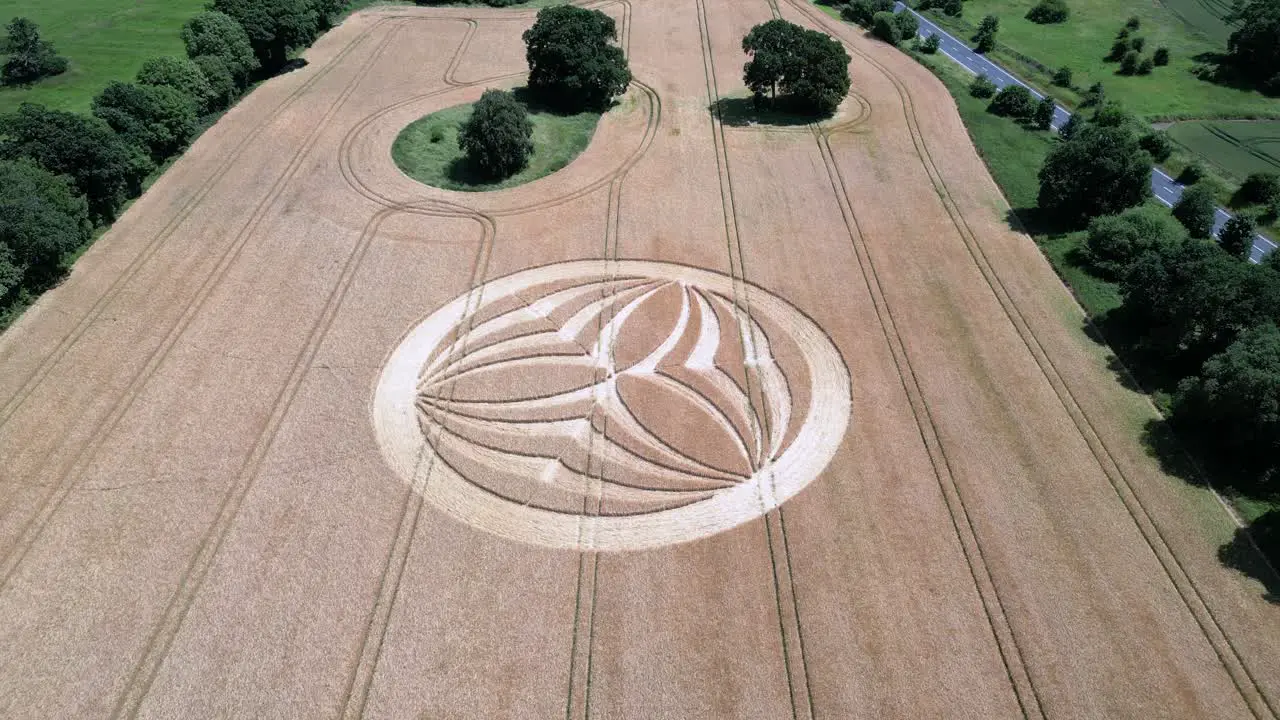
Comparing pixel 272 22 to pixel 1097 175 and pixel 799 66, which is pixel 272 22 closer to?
pixel 799 66

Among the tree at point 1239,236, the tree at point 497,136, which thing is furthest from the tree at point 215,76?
the tree at point 1239,236

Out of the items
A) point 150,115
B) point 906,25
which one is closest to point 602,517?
point 150,115

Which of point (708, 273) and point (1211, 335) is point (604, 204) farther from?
point (1211, 335)

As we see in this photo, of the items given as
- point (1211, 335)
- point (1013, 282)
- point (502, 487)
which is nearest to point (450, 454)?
point (502, 487)

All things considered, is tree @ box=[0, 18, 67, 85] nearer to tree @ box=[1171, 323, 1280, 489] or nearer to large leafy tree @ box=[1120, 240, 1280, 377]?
large leafy tree @ box=[1120, 240, 1280, 377]

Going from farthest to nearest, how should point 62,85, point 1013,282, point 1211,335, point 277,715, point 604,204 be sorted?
point 62,85
point 604,204
point 1013,282
point 1211,335
point 277,715
